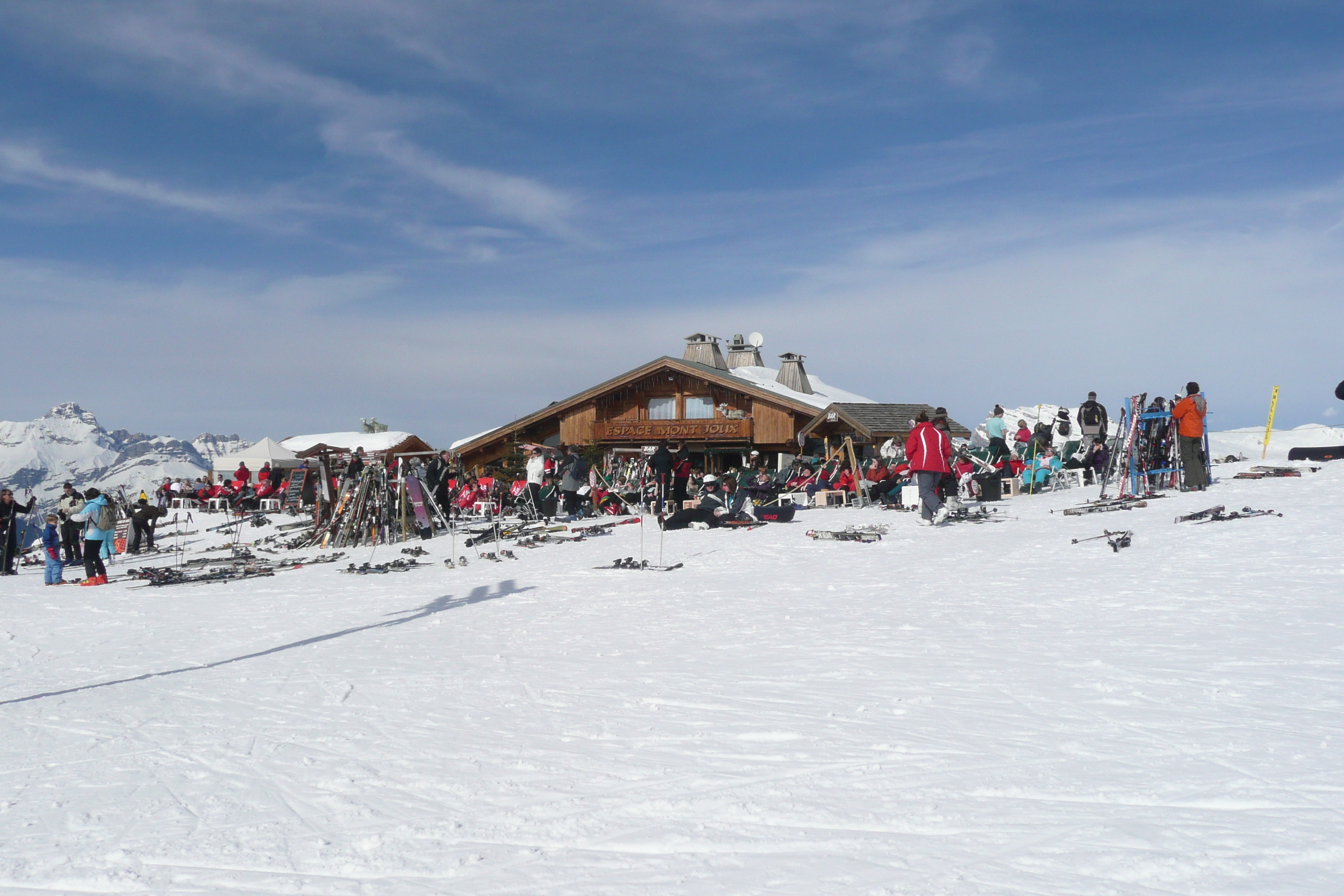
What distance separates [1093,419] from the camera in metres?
17.5

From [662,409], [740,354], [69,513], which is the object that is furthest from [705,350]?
[69,513]

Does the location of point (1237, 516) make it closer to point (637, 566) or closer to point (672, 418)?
point (637, 566)

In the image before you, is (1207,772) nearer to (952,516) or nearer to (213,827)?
(213,827)

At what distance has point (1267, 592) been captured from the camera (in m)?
7.41

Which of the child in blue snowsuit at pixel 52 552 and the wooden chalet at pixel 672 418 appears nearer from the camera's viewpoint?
the child in blue snowsuit at pixel 52 552

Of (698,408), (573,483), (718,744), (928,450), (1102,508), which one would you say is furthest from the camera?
(698,408)

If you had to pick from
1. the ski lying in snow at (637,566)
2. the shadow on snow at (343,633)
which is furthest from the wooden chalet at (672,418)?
the shadow on snow at (343,633)

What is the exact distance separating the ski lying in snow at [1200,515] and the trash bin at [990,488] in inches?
197

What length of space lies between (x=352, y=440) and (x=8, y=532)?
24.3 m

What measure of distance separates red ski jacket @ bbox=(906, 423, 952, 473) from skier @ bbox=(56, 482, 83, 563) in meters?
12.4

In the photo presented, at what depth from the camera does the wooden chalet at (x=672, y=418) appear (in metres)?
30.6

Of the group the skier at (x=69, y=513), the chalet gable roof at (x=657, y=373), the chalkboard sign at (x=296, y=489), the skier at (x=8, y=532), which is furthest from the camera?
the chalet gable roof at (x=657, y=373)

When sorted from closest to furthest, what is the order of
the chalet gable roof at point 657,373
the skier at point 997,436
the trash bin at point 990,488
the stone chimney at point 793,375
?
the trash bin at point 990,488 < the skier at point 997,436 < the chalet gable roof at point 657,373 < the stone chimney at point 793,375

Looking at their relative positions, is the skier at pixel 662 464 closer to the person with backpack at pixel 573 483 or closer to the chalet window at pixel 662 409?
the person with backpack at pixel 573 483
